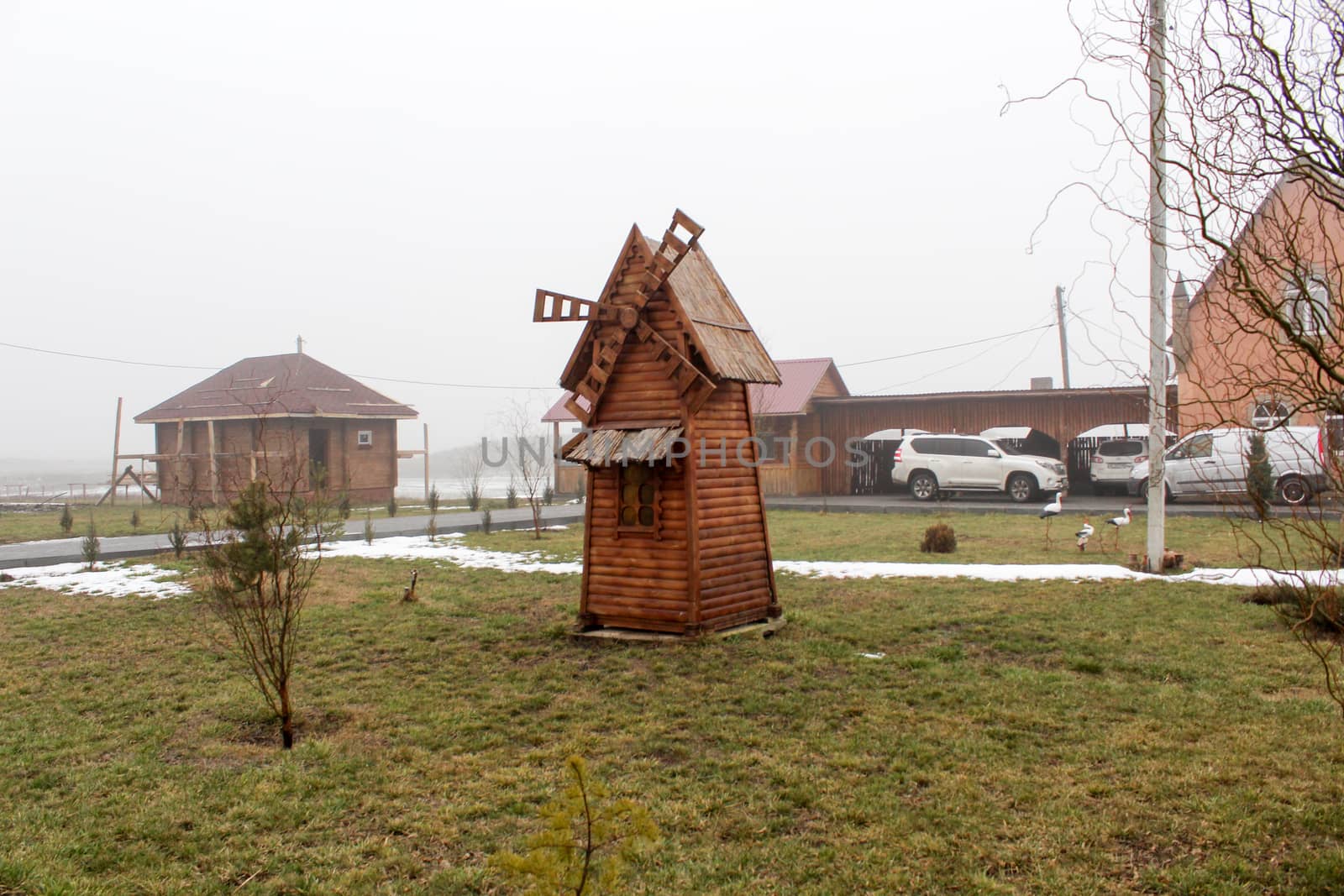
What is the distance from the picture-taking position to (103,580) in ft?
42.4

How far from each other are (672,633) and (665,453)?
1.86 m

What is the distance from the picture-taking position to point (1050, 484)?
74.5 feet

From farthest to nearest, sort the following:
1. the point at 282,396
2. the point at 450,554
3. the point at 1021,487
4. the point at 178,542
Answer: the point at 282,396 → the point at 1021,487 → the point at 450,554 → the point at 178,542

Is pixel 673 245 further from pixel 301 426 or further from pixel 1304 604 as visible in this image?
pixel 301 426

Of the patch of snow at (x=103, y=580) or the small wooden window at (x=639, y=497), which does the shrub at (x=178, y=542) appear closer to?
the patch of snow at (x=103, y=580)

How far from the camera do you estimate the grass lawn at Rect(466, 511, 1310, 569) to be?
13469 millimetres

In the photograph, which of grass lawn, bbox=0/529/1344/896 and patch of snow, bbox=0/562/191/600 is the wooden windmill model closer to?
grass lawn, bbox=0/529/1344/896

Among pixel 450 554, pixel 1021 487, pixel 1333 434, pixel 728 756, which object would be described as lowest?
pixel 728 756

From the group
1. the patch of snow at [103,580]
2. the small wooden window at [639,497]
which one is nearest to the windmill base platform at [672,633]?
the small wooden window at [639,497]

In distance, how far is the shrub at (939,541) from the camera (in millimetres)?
14414

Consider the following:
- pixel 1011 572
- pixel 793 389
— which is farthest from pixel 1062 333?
pixel 1011 572

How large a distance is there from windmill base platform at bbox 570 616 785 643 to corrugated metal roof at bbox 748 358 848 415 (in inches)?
691

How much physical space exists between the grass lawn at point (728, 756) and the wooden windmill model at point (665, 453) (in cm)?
57

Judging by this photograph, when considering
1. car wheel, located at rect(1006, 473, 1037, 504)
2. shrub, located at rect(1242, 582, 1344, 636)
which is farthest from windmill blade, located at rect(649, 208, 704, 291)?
car wheel, located at rect(1006, 473, 1037, 504)
